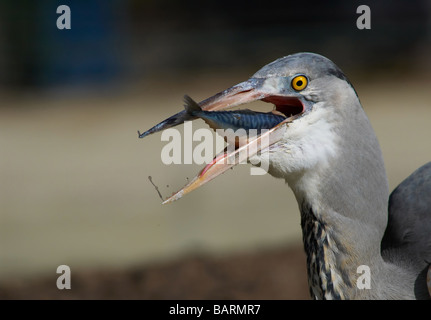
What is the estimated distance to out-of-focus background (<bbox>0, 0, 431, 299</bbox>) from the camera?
648cm

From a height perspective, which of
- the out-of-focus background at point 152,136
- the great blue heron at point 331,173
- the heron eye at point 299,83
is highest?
the out-of-focus background at point 152,136

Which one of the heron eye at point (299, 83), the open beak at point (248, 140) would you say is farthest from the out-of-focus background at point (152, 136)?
the heron eye at point (299, 83)

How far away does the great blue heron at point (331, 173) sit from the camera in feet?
10.3

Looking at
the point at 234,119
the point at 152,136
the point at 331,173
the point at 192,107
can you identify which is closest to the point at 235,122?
the point at 234,119

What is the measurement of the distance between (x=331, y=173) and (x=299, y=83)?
431 mm

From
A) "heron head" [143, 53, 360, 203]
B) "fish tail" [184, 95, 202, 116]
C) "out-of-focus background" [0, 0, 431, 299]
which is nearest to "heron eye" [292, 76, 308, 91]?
"heron head" [143, 53, 360, 203]

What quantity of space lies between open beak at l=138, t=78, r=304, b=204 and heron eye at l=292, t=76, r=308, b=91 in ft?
0.19

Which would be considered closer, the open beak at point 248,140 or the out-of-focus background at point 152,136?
the open beak at point 248,140

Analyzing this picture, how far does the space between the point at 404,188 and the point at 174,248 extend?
12.0 ft

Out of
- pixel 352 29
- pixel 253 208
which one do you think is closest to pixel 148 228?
pixel 253 208

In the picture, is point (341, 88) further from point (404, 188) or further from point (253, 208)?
point (253, 208)

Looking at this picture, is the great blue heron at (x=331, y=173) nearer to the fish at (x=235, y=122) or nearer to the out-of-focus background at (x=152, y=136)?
the fish at (x=235, y=122)

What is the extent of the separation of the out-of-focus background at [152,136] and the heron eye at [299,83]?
6.83ft

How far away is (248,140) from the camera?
3.17 meters
